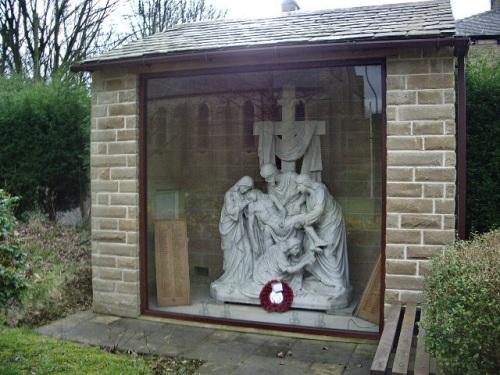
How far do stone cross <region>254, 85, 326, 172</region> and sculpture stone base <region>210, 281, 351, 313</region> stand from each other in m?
1.54

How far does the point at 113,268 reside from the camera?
615 centimetres

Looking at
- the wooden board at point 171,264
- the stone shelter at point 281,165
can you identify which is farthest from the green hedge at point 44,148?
the wooden board at point 171,264

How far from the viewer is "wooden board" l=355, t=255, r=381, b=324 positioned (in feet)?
18.0

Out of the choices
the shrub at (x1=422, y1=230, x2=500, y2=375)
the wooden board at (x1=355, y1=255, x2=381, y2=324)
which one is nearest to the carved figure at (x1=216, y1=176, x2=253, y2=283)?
the wooden board at (x1=355, y1=255, x2=381, y2=324)

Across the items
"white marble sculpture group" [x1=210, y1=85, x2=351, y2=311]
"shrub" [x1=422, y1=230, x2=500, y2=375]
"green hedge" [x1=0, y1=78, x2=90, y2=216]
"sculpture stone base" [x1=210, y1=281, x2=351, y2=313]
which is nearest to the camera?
"shrub" [x1=422, y1=230, x2=500, y2=375]

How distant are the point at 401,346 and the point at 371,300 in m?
1.73

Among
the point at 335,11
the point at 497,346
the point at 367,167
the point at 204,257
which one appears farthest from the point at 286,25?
the point at 497,346

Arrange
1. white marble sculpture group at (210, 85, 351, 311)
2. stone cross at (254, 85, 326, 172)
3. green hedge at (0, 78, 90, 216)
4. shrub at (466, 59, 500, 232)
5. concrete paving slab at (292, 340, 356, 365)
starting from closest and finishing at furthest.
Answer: concrete paving slab at (292, 340, 356, 365) → white marble sculpture group at (210, 85, 351, 311) → shrub at (466, 59, 500, 232) → stone cross at (254, 85, 326, 172) → green hedge at (0, 78, 90, 216)

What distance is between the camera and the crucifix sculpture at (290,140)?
648 centimetres

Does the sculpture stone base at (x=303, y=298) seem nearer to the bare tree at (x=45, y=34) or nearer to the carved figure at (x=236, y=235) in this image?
the carved figure at (x=236, y=235)

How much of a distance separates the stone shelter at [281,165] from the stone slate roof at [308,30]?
33 mm

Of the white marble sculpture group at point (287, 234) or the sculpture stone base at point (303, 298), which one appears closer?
the sculpture stone base at point (303, 298)

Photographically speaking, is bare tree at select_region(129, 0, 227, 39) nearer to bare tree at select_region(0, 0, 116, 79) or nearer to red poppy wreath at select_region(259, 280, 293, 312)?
bare tree at select_region(0, 0, 116, 79)

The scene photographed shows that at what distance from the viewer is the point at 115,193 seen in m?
6.12
